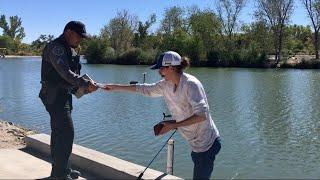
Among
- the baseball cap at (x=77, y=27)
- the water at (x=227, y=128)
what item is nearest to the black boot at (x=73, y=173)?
the baseball cap at (x=77, y=27)

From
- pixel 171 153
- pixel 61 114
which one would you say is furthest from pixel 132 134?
pixel 61 114

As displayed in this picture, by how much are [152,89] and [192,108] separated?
77 centimetres

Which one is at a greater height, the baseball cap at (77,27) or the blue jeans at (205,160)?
the baseball cap at (77,27)

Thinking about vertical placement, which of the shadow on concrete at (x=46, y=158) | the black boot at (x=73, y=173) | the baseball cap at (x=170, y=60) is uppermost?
the baseball cap at (x=170, y=60)

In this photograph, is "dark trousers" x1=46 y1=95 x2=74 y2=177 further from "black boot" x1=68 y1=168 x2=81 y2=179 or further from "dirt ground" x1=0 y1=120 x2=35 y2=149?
"dirt ground" x1=0 y1=120 x2=35 y2=149

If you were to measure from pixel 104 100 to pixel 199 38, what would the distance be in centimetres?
5212

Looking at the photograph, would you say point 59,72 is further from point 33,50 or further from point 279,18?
point 33,50

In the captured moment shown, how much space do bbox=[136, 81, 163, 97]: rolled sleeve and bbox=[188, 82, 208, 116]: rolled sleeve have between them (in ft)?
1.81

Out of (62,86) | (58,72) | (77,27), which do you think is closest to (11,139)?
(62,86)

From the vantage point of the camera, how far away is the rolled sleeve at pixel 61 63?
A: 5296 millimetres

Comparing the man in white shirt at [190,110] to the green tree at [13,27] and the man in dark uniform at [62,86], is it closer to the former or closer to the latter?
the man in dark uniform at [62,86]

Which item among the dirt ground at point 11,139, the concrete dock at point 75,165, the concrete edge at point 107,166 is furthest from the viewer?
the dirt ground at point 11,139

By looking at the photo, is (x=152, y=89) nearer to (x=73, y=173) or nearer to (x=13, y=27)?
(x=73, y=173)

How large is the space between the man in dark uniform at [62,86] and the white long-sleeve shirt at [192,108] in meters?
1.23
